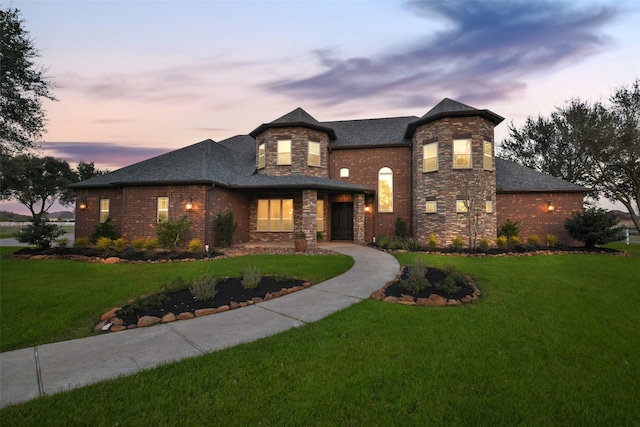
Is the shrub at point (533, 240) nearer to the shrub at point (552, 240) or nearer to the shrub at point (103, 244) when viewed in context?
the shrub at point (552, 240)

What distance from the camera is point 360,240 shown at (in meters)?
15.5

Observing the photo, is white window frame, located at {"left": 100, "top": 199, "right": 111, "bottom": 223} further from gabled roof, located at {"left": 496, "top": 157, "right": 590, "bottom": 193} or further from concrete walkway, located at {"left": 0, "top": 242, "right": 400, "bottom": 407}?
gabled roof, located at {"left": 496, "top": 157, "right": 590, "bottom": 193}

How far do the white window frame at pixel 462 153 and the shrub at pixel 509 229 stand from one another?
427 cm

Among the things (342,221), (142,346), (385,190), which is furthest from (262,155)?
(142,346)

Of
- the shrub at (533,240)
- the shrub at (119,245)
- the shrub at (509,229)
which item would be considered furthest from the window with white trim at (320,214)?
the shrub at (533,240)

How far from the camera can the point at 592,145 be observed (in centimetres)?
2062

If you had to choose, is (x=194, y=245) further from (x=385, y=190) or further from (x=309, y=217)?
(x=385, y=190)

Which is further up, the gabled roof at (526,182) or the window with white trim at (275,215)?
the gabled roof at (526,182)

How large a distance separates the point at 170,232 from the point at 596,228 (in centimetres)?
2086

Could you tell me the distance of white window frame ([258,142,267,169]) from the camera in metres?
16.5

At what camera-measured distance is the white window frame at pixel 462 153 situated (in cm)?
1412

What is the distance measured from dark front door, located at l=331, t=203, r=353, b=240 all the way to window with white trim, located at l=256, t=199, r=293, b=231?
3091mm

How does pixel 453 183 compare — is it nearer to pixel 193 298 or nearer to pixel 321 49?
pixel 321 49

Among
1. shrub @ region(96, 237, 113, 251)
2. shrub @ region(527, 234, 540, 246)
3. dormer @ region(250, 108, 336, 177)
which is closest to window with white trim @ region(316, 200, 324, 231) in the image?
dormer @ region(250, 108, 336, 177)
